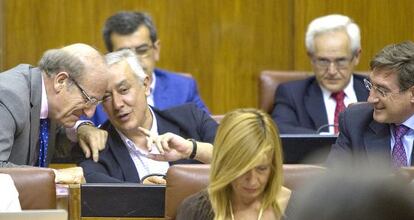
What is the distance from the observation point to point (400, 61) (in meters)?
2.84

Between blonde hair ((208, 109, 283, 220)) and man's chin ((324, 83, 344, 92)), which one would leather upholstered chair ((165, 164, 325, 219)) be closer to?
blonde hair ((208, 109, 283, 220))

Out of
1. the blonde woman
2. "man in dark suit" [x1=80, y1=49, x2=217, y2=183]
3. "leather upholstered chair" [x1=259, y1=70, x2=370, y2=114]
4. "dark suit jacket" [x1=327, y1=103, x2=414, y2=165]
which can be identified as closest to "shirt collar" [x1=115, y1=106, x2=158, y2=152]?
"man in dark suit" [x1=80, y1=49, x2=217, y2=183]

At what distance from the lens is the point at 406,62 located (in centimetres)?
284

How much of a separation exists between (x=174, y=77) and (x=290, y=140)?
1625mm

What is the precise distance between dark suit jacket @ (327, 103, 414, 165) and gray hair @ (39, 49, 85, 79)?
97 cm

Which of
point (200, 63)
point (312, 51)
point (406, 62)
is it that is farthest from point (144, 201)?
point (200, 63)

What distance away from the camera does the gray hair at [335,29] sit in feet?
14.4

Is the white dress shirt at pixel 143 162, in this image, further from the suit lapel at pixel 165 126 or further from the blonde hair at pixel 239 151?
the blonde hair at pixel 239 151

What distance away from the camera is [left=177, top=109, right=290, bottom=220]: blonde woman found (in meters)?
1.95

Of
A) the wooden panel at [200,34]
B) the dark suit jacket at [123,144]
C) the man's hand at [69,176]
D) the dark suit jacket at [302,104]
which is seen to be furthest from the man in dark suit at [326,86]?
the man's hand at [69,176]

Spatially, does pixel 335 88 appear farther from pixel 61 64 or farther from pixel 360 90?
pixel 61 64

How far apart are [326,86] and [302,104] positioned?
0.16 metres

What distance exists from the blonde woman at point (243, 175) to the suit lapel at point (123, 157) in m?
0.91

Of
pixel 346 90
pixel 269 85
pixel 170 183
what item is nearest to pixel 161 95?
pixel 269 85
